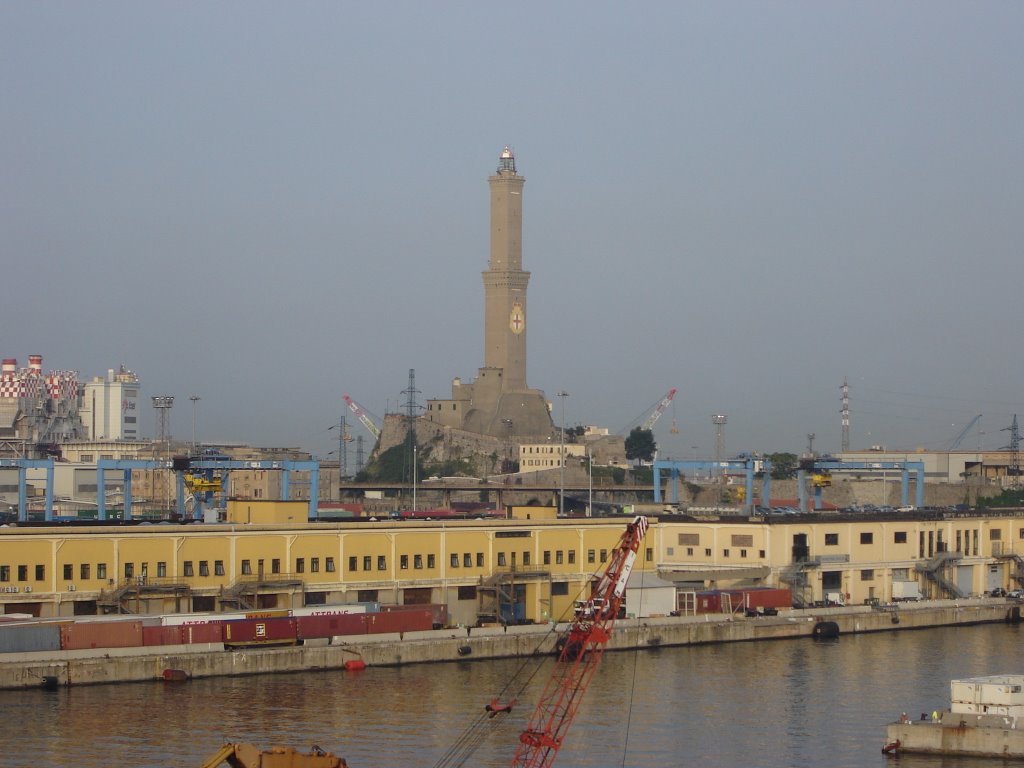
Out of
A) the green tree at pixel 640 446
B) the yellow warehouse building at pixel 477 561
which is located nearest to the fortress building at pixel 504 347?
the green tree at pixel 640 446

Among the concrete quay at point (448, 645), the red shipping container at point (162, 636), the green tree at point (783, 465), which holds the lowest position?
the concrete quay at point (448, 645)

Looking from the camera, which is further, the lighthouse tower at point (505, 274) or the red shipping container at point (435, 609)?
the lighthouse tower at point (505, 274)

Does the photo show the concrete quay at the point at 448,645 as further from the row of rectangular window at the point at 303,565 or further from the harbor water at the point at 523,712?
the row of rectangular window at the point at 303,565

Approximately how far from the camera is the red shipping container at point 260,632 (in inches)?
1641

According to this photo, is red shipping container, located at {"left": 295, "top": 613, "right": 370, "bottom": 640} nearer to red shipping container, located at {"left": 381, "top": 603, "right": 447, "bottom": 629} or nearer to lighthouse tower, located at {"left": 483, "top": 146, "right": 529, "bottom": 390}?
red shipping container, located at {"left": 381, "top": 603, "right": 447, "bottom": 629}

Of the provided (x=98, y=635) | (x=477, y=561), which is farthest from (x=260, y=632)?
(x=477, y=561)

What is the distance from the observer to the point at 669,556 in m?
56.4

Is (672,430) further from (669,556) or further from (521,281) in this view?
(669,556)

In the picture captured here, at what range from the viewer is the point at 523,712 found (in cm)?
3609

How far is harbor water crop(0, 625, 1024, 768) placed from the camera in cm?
3131

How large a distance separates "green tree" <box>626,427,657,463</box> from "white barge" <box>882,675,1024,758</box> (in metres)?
105

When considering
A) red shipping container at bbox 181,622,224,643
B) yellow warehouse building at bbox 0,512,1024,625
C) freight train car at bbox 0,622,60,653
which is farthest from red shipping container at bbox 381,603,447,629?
freight train car at bbox 0,622,60,653

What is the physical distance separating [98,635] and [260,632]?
13.1ft

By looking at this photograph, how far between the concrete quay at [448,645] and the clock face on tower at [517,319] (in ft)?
223
